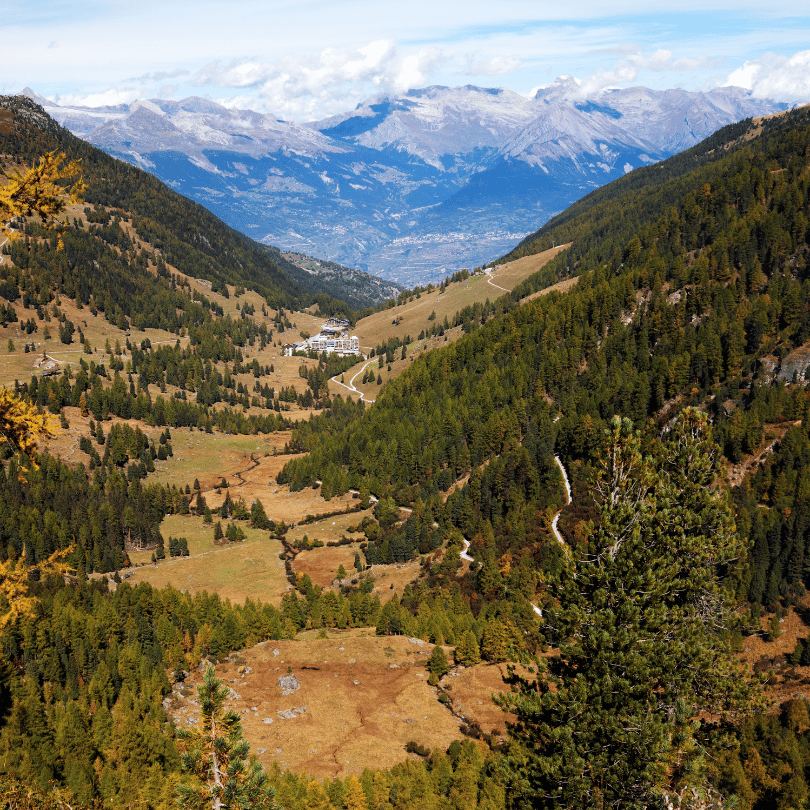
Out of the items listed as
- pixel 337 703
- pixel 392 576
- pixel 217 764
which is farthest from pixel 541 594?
pixel 217 764

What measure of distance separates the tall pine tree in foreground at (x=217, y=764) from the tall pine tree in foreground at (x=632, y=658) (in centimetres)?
1546

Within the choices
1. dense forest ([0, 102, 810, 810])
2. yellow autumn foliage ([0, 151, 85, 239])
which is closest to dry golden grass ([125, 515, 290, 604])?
dense forest ([0, 102, 810, 810])

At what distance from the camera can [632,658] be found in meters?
34.1

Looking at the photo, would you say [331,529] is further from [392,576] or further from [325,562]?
[392,576]

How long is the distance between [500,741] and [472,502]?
81.8 meters

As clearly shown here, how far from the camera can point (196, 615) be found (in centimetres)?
11169

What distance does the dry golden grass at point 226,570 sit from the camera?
470ft

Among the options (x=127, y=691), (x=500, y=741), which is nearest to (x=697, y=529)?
(x=500, y=741)

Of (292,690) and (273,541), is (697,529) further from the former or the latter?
(273,541)

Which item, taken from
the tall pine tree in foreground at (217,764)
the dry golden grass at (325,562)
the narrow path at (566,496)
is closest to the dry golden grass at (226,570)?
the dry golden grass at (325,562)

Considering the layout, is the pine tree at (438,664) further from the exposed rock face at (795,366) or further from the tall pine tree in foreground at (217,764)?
the exposed rock face at (795,366)

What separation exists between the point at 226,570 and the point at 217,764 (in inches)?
5188

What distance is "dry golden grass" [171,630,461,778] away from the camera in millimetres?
77938

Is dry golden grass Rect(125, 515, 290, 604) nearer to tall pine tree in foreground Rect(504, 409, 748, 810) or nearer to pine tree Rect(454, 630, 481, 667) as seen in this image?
pine tree Rect(454, 630, 481, 667)
